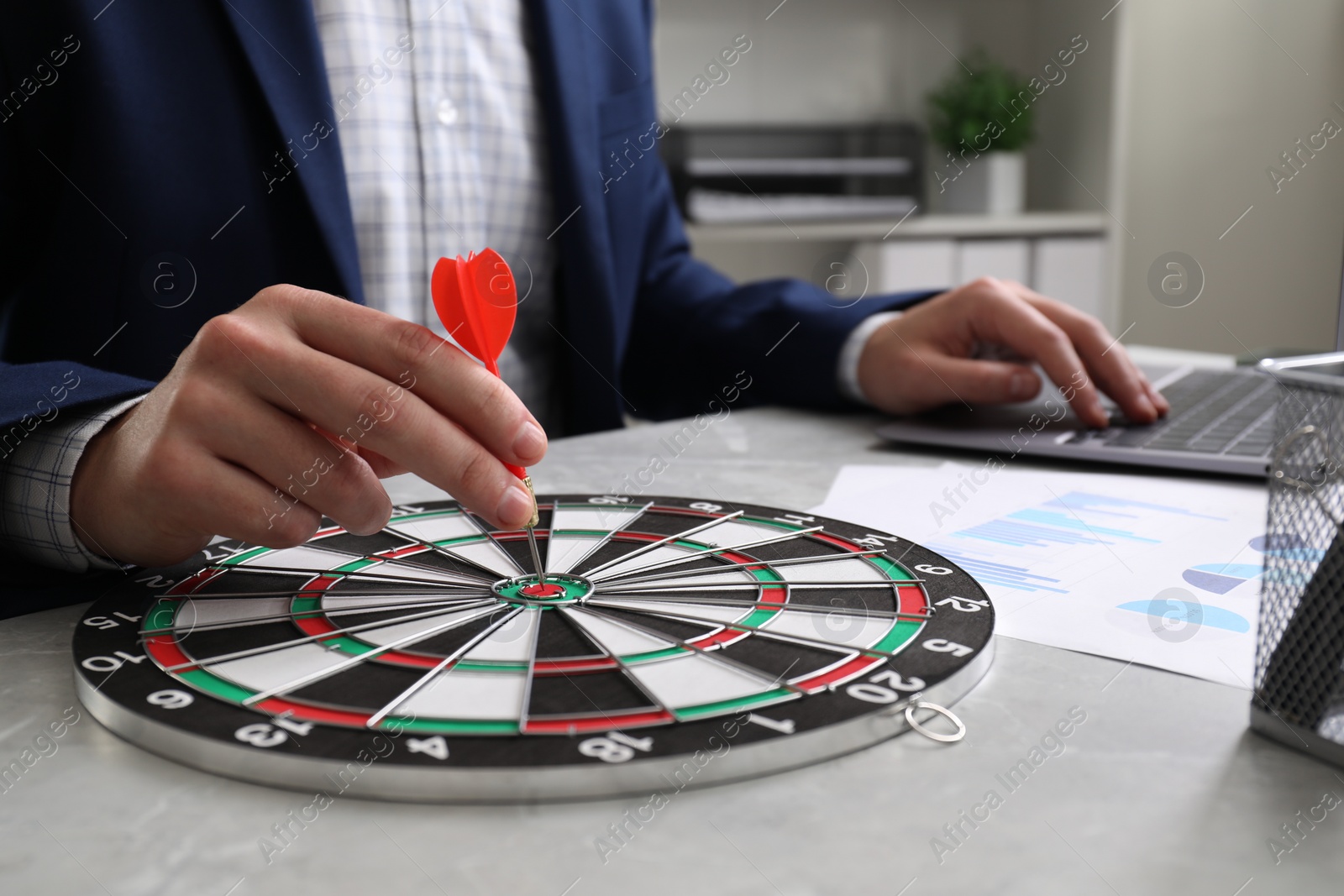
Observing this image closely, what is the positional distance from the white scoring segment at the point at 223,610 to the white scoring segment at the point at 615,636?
15cm

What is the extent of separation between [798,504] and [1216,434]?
16.7 inches

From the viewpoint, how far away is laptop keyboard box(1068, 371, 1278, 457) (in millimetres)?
905

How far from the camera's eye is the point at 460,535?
65 centimetres

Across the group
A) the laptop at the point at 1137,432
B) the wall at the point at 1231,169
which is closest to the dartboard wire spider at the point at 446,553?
the laptop at the point at 1137,432

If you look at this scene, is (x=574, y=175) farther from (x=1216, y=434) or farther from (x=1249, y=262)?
(x=1249, y=262)

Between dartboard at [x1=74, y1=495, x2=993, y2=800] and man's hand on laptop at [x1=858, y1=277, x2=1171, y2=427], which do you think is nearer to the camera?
dartboard at [x1=74, y1=495, x2=993, y2=800]

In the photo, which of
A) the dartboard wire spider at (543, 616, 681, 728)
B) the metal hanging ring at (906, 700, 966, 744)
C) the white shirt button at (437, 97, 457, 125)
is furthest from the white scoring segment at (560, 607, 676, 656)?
the white shirt button at (437, 97, 457, 125)

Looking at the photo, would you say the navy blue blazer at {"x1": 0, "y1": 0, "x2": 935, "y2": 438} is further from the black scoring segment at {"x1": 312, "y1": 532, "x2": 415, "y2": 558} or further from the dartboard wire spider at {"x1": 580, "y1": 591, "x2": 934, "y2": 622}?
the dartboard wire spider at {"x1": 580, "y1": 591, "x2": 934, "y2": 622}

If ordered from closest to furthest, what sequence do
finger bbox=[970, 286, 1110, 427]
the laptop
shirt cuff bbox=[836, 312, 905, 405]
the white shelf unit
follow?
the laptop → finger bbox=[970, 286, 1110, 427] → shirt cuff bbox=[836, 312, 905, 405] → the white shelf unit

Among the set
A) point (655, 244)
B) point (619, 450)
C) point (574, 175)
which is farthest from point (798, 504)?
point (655, 244)

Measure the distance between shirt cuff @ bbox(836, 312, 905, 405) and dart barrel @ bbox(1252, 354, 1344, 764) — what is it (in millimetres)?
709

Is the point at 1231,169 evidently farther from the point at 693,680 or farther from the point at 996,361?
the point at 693,680

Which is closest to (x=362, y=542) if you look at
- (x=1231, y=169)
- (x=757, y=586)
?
(x=757, y=586)

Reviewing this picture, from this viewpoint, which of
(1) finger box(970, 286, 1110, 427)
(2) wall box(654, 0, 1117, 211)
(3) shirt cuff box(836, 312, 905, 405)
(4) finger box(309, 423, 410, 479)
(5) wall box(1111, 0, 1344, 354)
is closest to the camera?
(4) finger box(309, 423, 410, 479)
